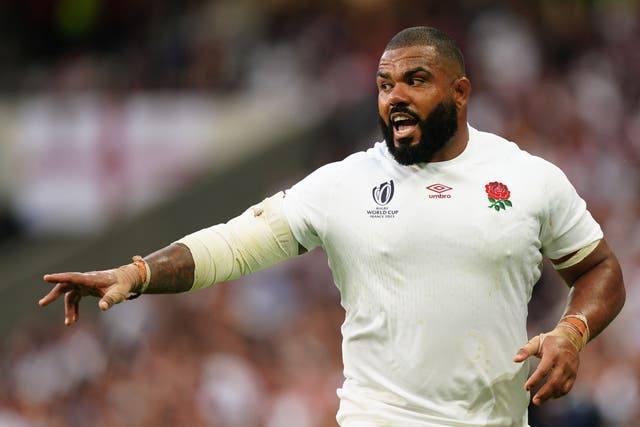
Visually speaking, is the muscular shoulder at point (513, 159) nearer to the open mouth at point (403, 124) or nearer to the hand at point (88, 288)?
the open mouth at point (403, 124)

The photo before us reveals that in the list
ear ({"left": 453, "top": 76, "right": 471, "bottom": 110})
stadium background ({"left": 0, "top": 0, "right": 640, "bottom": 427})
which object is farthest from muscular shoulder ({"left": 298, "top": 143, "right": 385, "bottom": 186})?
stadium background ({"left": 0, "top": 0, "right": 640, "bottom": 427})

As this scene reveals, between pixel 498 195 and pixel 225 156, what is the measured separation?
11.1 metres

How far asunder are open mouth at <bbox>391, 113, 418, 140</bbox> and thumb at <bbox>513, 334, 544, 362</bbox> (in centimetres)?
91

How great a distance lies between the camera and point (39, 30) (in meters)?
18.5

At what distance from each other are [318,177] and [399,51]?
0.57 meters

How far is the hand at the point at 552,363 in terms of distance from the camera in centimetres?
459

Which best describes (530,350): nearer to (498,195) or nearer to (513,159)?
(498,195)

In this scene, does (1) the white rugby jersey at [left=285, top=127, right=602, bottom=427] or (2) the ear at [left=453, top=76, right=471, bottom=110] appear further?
(2) the ear at [left=453, top=76, right=471, bottom=110]

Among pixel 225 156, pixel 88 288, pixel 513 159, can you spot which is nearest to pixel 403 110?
pixel 513 159

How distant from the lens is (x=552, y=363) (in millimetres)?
4668

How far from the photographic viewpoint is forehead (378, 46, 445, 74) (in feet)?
16.8

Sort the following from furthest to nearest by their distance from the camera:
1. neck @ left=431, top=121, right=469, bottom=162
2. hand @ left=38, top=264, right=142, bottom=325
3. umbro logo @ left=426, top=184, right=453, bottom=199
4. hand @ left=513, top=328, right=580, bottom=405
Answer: neck @ left=431, top=121, right=469, bottom=162
umbro logo @ left=426, top=184, right=453, bottom=199
hand @ left=38, top=264, right=142, bottom=325
hand @ left=513, top=328, right=580, bottom=405

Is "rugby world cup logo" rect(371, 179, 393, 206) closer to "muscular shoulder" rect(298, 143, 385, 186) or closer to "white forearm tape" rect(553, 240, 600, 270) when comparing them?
"muscular shoulder" rect(298, 143, 385, 186)

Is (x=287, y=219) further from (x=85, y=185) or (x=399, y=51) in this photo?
(x=85, y=185)
